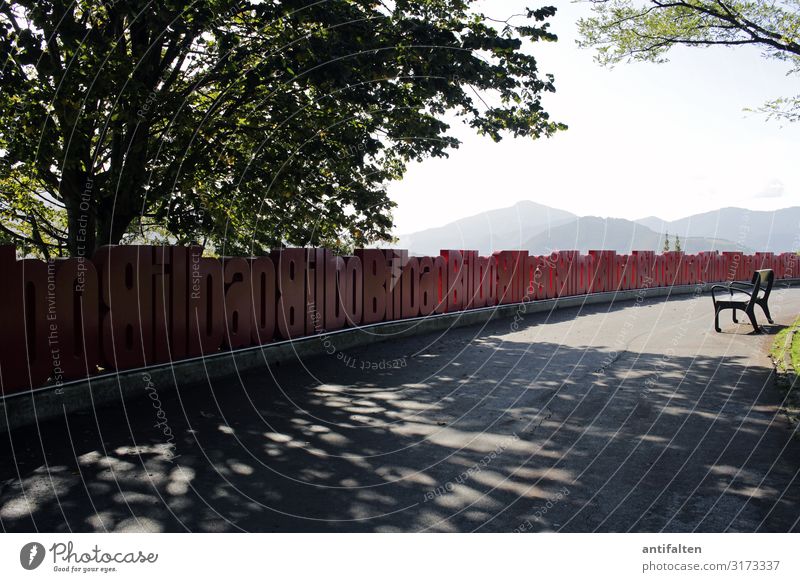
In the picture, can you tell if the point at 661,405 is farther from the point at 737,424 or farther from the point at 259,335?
the point at 259,335

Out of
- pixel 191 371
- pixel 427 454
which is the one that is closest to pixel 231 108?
pixel 191 371

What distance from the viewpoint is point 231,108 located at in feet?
44.0

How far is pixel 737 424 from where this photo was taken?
22.9 ft

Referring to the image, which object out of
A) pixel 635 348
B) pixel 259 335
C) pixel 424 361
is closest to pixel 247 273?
pixel 259 335

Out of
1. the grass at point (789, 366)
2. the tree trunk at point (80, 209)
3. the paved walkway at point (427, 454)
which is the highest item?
the tree trunk at point (80, 209)

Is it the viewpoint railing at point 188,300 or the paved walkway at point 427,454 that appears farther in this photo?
the viewpoint railing at point 188,300

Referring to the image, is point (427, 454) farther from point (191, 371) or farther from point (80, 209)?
point (80, 209)

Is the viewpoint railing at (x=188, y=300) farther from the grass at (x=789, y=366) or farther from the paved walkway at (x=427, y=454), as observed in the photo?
the grass at (x=789, y=366)

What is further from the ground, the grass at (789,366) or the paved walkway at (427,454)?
the grass at (789,366)

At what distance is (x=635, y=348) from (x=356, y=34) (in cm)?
832
